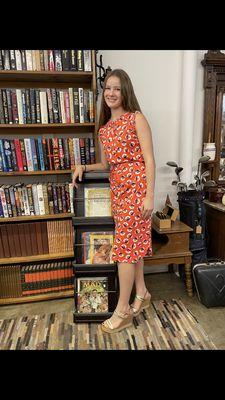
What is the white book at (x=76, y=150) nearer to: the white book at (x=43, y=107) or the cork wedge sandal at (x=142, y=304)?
the white book at (x=43, y=107)

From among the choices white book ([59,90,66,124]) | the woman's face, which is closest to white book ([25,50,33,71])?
white book ([59,90,66,124])

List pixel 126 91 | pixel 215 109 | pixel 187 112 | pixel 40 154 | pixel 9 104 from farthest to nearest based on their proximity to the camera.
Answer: pixel 215 109 → pixel 187 112 → pixel 40 154 → pixel 9 104 → pixel 126 91

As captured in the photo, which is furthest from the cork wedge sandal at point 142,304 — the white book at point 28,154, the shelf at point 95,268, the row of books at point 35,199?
the white book at point 28,154

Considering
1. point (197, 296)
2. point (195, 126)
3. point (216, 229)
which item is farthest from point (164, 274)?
point (195, 126)

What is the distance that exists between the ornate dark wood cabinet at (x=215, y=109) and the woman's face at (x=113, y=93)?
40.9 inches

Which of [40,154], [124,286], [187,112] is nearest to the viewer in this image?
[124,286]

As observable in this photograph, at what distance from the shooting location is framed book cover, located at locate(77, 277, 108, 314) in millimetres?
1770

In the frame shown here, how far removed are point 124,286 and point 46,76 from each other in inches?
56.7

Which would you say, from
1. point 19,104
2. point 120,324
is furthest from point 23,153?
point 120,324

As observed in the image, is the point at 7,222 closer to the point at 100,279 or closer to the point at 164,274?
the point at 100,279

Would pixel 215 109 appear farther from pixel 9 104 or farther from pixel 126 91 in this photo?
pixel 9 104

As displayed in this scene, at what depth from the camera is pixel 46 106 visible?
6.00 feet

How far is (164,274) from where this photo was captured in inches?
97.7

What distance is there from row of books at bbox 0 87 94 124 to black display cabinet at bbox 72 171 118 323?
0.45m
